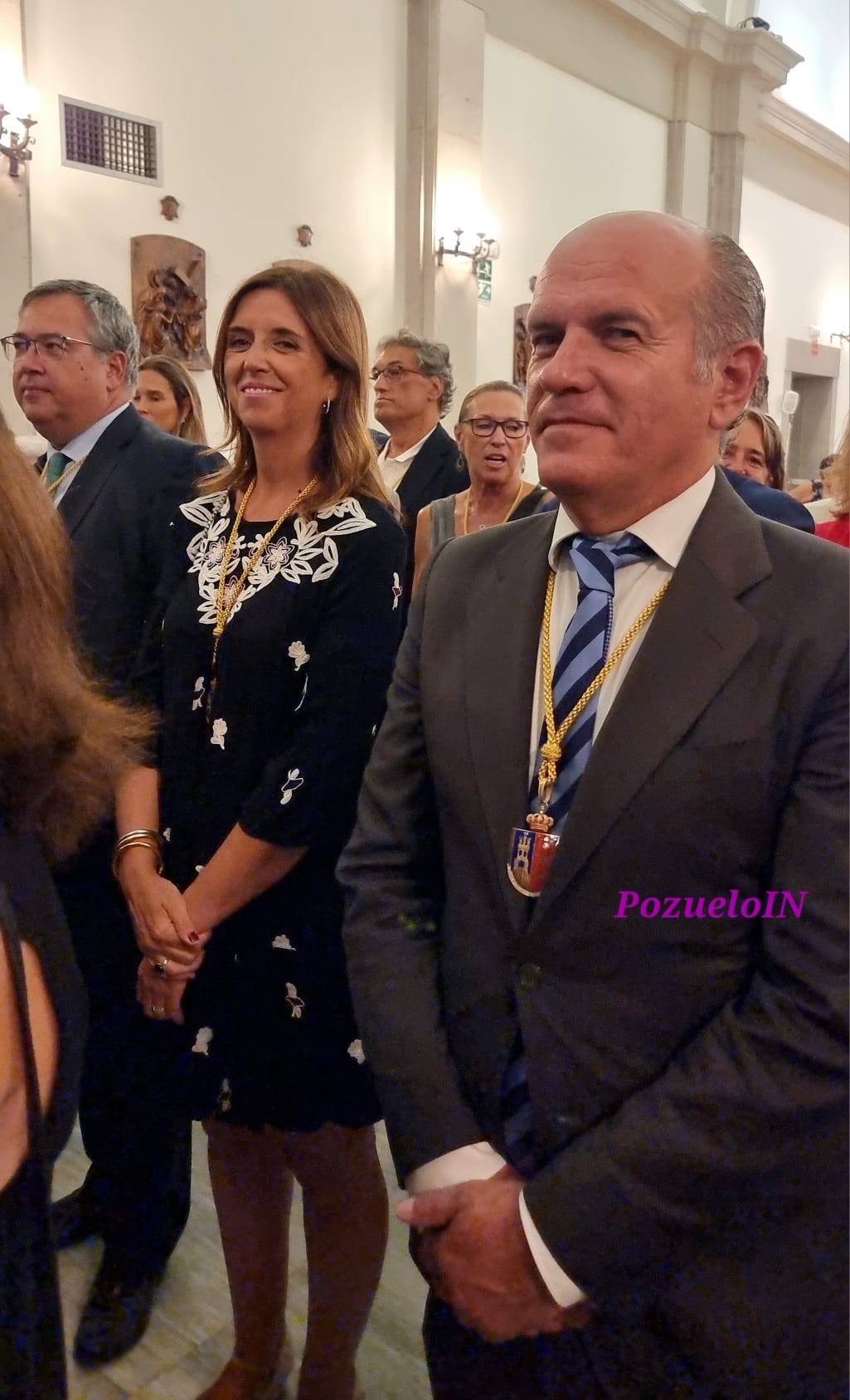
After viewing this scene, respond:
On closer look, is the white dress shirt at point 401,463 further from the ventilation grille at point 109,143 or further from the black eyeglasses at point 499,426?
the ventilation grille at point 109,143

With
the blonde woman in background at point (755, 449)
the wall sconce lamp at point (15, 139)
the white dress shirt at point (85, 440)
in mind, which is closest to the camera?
the white dress shirt at point (85, 440)

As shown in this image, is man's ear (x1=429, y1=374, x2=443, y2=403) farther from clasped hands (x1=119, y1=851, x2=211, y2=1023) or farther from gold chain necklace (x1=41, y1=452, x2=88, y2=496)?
clasped hands (x1=119, y1=851, x2=211, y2=1023)

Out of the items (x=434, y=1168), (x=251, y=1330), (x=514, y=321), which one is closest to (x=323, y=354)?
(x=434, y=1168)

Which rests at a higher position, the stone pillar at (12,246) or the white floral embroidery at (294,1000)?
the stone pillar at (12,246)

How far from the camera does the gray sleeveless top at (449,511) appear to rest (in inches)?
136

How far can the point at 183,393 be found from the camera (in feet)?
12.0

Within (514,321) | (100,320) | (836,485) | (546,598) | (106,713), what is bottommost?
(106,713)

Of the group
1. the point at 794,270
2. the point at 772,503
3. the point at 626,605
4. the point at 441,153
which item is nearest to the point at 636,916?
the point at 626,605

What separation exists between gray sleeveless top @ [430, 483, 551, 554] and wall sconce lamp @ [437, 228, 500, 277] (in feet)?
12.1

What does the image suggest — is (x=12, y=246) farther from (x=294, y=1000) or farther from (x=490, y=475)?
(x=294, y=1000)

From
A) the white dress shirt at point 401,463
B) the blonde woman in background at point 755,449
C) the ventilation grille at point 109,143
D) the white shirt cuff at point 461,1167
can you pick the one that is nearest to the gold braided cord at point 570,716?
the white shirt cuff at point 461,1167

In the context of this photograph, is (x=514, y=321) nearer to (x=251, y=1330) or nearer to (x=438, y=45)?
(x=438, y=45)

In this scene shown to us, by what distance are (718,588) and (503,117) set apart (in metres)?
7.49

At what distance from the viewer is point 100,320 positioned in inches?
87.0
